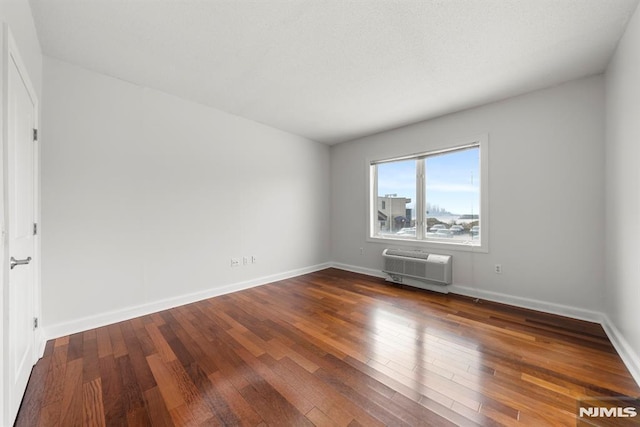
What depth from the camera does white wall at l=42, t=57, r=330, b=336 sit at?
7.98ft

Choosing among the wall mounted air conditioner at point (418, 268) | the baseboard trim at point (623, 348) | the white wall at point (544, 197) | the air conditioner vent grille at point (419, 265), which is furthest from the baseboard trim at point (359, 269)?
the baseboard trim at point (623, 348)

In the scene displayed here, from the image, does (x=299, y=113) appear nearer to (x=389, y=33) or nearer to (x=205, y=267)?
(x=389, y=33)

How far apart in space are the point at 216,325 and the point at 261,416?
54.7 inches

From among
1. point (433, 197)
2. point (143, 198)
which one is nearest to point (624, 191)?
point (433, 197)

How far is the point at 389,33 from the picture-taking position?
2045mm

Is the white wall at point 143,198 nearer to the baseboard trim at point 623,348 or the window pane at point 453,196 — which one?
the window pane at point 453,196

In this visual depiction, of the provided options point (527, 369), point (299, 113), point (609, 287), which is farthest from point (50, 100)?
point (609, 287)

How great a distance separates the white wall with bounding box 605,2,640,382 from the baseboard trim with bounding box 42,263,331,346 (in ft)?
13.1

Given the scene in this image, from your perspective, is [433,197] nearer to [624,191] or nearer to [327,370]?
[624,191]

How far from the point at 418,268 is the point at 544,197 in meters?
1.77

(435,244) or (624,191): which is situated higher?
(624,191)

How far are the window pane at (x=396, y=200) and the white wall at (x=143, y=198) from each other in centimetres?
193

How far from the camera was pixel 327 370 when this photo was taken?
6.17 feet

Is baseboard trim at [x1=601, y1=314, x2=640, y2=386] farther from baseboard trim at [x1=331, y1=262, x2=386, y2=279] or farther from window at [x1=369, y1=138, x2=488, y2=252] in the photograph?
baseboard trim at [x1=331, y1=262, x2=386, y2=279]
